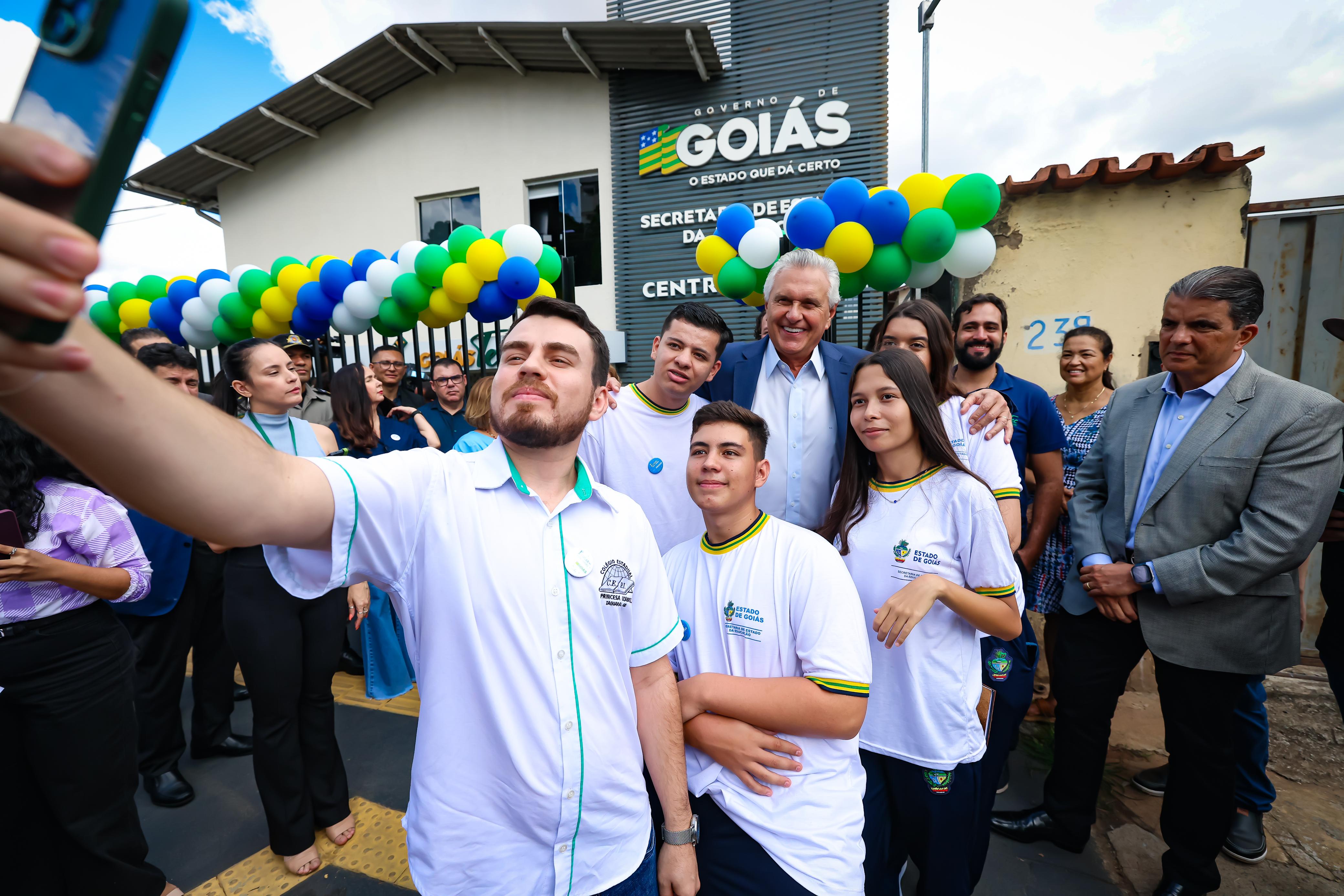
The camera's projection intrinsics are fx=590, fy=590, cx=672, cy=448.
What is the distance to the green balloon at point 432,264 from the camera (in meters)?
5.06

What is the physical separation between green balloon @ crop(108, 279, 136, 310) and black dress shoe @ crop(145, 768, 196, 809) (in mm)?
6173

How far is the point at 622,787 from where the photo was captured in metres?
1.32

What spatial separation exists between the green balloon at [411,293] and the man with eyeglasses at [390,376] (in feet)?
1.62

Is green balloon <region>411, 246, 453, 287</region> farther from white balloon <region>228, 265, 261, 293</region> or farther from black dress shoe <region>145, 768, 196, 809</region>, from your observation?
black dress shoe <region>145, 768, 196, 809</region>

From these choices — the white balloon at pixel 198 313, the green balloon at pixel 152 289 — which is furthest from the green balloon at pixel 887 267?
the green balloon at pixel 152 289

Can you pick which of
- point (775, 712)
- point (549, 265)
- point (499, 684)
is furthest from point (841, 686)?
point (549, 265)

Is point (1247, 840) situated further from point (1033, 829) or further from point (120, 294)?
point (120, 294)

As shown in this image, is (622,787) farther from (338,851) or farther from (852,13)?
(852,13)

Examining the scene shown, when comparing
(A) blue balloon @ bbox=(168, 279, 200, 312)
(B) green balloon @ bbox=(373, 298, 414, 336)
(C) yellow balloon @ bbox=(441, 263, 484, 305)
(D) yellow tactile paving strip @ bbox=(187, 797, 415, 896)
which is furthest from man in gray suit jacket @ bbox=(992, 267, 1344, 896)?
(A) blue balloon @ bbox=(168, 279, 200, 312)

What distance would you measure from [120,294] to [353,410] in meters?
5.36

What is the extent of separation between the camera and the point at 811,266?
8.14 ft

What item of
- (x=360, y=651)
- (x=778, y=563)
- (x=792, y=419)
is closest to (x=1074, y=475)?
(x=792, y=419)

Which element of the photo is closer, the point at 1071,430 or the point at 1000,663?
the point at 1000,663

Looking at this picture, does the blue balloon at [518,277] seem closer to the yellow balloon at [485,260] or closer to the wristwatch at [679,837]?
the yellow balloon at [485,260]
